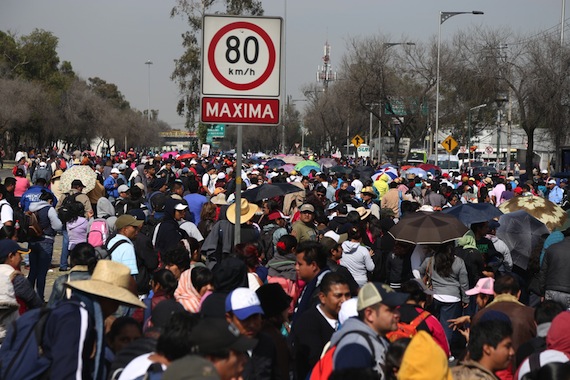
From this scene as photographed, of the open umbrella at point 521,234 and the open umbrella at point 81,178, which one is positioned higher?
the open umbrella at point 81,178

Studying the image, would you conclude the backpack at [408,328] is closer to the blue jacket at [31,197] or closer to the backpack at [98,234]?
the backpack at [98,234]

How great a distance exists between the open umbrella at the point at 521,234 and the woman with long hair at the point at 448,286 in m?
2.05

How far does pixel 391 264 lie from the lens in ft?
34.7

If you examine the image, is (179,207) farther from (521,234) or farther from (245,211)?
(521,234)

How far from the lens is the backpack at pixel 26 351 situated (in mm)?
4980

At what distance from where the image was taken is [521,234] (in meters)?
11.5

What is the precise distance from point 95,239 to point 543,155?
61.9 meters

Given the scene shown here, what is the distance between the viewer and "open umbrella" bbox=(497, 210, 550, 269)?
1135cm

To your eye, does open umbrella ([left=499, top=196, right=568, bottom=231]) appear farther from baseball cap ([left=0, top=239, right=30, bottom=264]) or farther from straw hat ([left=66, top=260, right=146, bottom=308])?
straw hat ([left=66, top=260, right=146, bottom=308])

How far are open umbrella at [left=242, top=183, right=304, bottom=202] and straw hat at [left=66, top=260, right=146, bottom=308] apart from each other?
29.4ft

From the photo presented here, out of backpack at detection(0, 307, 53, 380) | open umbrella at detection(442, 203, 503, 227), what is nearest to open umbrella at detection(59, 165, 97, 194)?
→ open umbrella at detection(442, 203, 503, 227)

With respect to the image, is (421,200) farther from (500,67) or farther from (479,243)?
(500,67)

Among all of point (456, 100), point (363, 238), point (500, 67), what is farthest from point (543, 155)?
point (363, 238)

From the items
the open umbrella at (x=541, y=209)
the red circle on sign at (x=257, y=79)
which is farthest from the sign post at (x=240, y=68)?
the open umbrella at (x=541, y=209)
